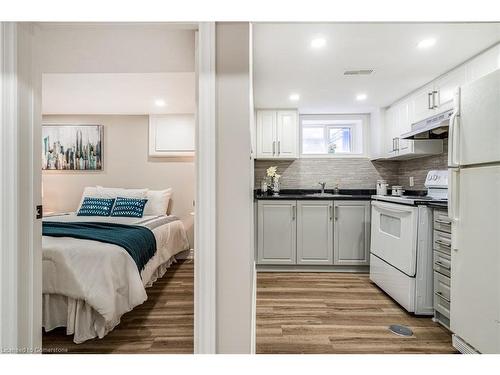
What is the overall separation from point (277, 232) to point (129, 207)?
206cm

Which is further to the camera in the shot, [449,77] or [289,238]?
[289,238]

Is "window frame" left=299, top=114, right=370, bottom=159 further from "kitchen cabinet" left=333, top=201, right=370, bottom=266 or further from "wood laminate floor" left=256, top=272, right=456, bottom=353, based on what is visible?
"wood laminate floor" left=256, top=272, right=456, bottom=353

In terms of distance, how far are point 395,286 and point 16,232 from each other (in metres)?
2.85

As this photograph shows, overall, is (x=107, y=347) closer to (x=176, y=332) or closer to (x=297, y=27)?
(x=176, y=332)

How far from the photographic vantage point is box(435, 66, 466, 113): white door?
2486mm

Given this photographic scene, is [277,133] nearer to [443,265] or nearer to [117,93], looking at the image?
[117,93]

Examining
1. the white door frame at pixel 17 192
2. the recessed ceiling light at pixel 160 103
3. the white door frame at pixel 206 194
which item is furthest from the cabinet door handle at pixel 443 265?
the recessed ceiling light at pixel 160 103

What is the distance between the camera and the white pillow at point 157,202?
410 centimetres

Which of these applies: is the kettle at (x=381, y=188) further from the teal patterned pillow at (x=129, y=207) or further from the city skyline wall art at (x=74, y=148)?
the city skyline wall art at (x=74, y=148)

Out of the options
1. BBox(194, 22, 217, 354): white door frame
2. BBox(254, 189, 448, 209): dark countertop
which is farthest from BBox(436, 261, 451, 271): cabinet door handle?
BBox(194, 22, 217, 354): white door frame

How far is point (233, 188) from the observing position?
1.24 metres

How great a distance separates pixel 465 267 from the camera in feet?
5.70

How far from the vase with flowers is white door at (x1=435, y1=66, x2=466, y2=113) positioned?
2.04m
